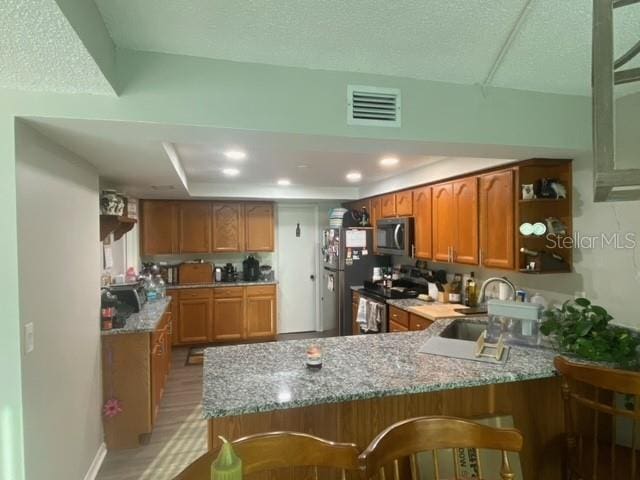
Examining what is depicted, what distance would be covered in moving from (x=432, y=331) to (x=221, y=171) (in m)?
2.72

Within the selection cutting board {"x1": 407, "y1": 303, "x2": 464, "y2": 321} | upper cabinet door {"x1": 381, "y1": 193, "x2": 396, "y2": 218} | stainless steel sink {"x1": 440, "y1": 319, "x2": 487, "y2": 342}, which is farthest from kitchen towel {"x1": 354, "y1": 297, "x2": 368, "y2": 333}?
stainless steel sink {"x1": 440, "y1": 319, "x2": 487, "y2": 342}

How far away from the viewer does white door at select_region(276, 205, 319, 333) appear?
5816mm

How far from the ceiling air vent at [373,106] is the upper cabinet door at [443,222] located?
5.91 feet

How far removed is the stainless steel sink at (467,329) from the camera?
280 cm

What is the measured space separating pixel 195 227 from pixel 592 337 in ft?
15.2

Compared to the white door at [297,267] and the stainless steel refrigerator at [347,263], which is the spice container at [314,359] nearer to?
the stainless steel refrigerator at [347,263]

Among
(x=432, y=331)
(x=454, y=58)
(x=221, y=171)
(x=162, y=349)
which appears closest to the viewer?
(x=454, y=58)

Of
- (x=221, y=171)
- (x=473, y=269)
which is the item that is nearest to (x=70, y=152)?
(x=221, y=171)

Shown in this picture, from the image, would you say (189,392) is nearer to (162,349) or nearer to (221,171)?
(162,349)

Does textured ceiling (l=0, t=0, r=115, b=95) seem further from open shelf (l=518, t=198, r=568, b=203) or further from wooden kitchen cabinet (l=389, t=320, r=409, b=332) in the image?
wooden kitchen cabinet (l=389, t=320, r=409, b=332)

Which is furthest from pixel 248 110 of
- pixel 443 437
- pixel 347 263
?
pixel 347 263

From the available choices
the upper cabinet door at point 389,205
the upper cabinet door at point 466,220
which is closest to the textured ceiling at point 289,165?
the upper cabinet door at point 389,205

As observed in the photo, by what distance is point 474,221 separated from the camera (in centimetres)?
310

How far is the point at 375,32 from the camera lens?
4.72 ft
